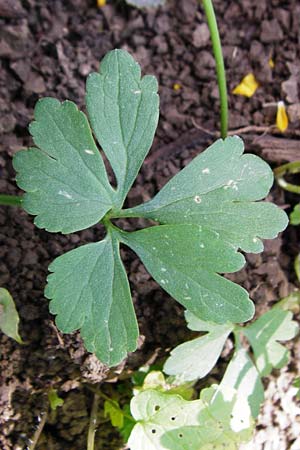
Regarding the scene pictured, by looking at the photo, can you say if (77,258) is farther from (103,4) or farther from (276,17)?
(276,17)

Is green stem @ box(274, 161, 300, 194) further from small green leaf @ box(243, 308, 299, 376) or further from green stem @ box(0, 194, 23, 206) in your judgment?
green stem @ box(0, 194, 23, 206)

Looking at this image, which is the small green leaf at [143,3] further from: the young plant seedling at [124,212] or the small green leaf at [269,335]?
the small green leaf at [269,335]

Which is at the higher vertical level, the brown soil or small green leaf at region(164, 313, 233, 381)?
the brown soil

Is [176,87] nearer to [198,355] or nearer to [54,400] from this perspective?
[198,355]

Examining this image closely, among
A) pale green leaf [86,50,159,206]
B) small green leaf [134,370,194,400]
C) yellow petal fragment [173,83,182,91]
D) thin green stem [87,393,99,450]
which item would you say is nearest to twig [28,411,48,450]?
thin green stem [87,393,99,450]

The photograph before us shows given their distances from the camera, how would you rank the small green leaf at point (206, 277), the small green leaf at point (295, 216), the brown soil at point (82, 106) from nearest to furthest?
the small green leaf at point (206, 277)
the brown soil at point (82, 106)
the small green leaf at point (295, 216)

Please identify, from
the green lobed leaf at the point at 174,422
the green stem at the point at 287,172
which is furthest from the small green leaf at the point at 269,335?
the green stem at the point at 287,172

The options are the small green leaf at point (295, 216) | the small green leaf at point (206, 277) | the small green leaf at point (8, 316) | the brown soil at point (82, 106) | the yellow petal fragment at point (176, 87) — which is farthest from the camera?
the yellow petal fragment at point (176, 87)

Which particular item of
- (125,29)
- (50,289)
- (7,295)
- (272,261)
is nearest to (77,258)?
(50,289)
